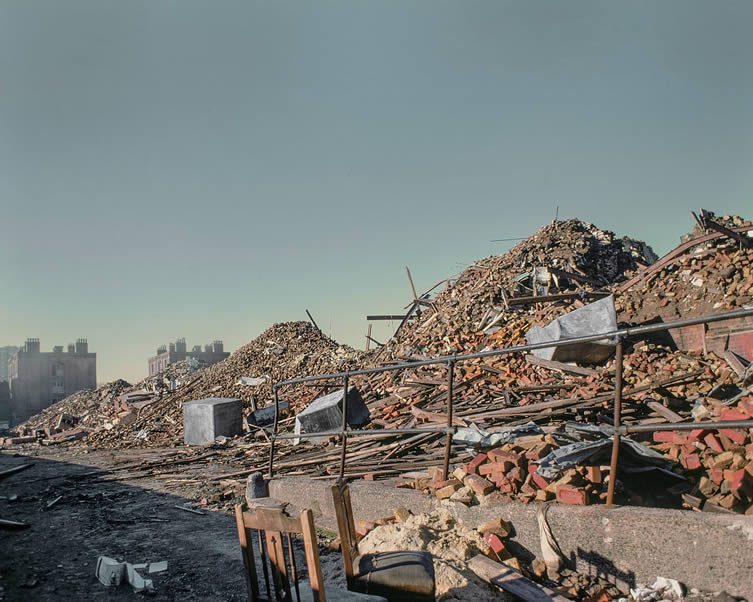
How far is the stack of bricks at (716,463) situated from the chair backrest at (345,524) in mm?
2818

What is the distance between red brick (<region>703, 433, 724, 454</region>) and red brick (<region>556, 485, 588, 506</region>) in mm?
1458

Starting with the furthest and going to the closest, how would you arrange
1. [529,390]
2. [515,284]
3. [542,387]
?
[515,284], [529,390], [542,387]

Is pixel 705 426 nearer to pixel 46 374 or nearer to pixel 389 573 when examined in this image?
pixel 389 573

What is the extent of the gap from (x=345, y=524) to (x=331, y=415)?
6999 mm

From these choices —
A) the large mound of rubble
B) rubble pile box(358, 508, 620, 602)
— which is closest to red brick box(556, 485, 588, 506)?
rubble pile box(358, 508, 620, 602)

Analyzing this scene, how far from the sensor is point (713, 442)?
14.9 feet

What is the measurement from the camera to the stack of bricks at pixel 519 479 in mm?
4129

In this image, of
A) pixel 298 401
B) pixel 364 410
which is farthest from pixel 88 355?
pixel 364 410

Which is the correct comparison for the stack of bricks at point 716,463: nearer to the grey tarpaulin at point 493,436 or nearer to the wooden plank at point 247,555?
the grey tarpaulin at point 493,436

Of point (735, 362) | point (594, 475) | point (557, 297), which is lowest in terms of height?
point (594, 475)

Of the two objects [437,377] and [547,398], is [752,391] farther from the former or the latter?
[437,377]

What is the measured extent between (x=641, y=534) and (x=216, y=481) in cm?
744

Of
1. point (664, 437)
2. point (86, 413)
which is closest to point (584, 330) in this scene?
point (664, 437)

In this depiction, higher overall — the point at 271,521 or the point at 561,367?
the point at 561,367
